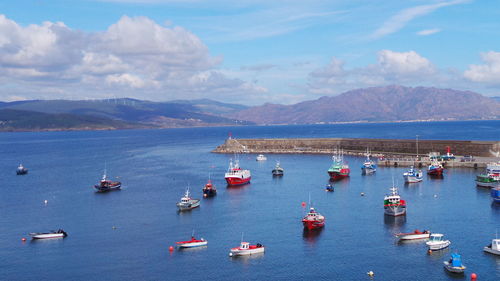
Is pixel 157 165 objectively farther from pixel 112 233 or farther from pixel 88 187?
pixel 112 233

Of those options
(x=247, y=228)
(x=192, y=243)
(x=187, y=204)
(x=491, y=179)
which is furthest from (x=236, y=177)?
(x=491, y=179)

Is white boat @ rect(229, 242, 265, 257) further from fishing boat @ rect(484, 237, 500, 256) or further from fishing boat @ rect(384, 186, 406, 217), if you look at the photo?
fishing boat @ rect(484, 237, 500, 256)

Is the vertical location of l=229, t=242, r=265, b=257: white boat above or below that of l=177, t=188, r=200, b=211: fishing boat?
below

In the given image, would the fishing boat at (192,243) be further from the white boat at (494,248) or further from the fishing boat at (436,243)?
the white boat at (494,248)

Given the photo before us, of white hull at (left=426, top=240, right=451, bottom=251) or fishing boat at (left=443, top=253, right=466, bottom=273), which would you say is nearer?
fishing boat at (left=443, top=253, right=466, bottom=273)

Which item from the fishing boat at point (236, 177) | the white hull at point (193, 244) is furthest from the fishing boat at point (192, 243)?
the fishing boat at point (236, 177)

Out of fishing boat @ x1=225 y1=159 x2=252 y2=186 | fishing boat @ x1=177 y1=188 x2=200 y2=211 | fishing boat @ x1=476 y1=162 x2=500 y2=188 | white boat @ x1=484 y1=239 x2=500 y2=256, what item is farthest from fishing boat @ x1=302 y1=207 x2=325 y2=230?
fishing boat @ x1=225 y1=159 x2=252 y2=186

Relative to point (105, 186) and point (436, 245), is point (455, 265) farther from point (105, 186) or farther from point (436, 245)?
point (105, 186)
